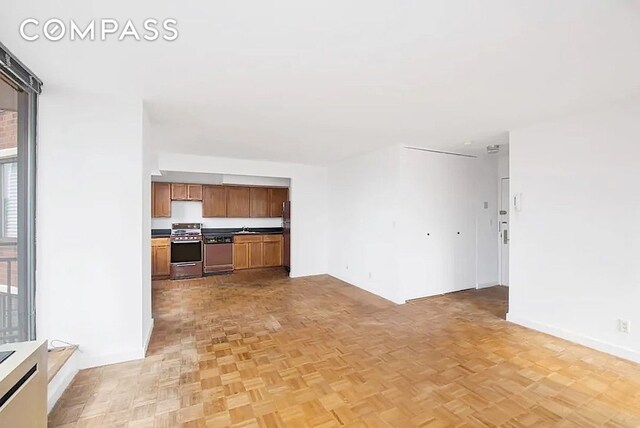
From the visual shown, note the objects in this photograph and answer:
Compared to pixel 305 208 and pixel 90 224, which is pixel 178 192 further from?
pixel 90 224

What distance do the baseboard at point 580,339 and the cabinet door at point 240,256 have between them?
5.08 metres

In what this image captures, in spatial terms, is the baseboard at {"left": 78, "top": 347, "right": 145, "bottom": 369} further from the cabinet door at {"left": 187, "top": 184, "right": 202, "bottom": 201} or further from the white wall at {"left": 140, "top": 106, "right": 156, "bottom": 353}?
the cabinet door at {"left": 187, "top": 184, "right": 202, "bottom": 201}

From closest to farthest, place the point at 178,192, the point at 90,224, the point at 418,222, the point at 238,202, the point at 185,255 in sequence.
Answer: the point at 90,224 → the point at 418,222 → the point at 185,255 → the point at 178,192 → the point at 238,202

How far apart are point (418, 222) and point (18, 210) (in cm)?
453

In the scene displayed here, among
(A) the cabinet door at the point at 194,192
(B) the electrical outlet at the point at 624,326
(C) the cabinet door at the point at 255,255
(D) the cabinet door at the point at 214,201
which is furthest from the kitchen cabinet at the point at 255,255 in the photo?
(B) the electrical outlet at the point at 624,326

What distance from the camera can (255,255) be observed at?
22.7ft

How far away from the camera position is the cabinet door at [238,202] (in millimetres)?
6906

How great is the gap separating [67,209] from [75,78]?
105 centimetres

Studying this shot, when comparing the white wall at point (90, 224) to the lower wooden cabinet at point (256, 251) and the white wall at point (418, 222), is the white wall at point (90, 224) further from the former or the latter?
the lower wooden cabinet at point (256, 251)

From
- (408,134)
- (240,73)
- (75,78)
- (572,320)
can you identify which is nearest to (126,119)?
(75,78)

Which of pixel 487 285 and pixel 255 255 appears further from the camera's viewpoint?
pixel 255 255

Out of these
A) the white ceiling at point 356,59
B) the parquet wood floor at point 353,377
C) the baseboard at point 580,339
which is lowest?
the parquet wood floor at point 353,377

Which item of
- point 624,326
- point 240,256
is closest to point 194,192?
point 240,256

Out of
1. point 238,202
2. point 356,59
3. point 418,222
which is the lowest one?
point 418,222
